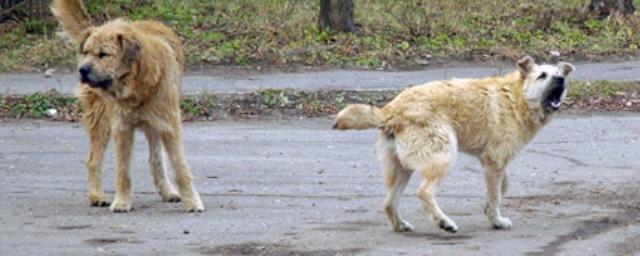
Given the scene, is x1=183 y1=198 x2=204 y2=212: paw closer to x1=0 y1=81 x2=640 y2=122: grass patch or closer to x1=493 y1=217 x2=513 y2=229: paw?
x1=493 y1=217 x2=513 y2=229: paw

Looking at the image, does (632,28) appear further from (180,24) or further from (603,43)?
(180,24)

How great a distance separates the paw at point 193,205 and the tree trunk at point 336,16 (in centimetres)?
1009

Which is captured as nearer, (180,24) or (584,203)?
(584,203)

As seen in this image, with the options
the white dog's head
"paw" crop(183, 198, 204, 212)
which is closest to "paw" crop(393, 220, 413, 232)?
the white dog's head

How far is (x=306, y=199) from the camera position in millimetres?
11023

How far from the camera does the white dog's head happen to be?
10.0 m

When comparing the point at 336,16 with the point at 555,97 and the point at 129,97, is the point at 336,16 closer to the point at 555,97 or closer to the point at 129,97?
the point at 129,97

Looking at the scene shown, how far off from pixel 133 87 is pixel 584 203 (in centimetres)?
372

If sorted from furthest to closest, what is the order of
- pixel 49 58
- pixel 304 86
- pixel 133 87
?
pixel 49 58, pixel 304 86, pixel 133 87

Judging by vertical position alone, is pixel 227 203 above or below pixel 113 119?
below

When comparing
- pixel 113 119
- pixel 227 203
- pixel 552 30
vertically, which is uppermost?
pixel 113 119

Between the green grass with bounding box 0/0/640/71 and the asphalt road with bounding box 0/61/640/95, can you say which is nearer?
the asphalt road with bounding box 0/61/640/95

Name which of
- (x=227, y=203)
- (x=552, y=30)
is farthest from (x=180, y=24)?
(x=227, y=203)

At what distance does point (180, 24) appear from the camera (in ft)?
69.4
